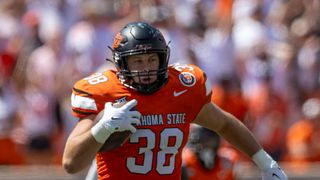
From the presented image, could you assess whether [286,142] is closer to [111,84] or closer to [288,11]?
[288,11]

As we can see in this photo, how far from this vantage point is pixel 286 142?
29.8ft

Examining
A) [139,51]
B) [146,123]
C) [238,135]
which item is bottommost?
[238,135]

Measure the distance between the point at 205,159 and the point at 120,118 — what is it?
2918 millimetres

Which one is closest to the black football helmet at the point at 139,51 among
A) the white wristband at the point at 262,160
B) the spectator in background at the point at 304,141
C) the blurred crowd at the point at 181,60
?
the white wristband at the point at 262,160

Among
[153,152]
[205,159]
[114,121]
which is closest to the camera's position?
[114,121]

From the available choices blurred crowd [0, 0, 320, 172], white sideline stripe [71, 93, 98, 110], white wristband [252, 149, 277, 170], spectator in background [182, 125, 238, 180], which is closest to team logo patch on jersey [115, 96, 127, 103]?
white sideline stripe [71, 93, 98, 110]

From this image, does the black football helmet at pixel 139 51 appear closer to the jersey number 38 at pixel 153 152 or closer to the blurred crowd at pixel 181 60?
the jersey number 38 at pixel 153 152

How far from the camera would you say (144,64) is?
4.39 m

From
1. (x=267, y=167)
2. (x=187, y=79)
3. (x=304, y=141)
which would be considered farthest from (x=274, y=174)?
(x=304, y=141)

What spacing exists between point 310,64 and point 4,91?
3.09 meters

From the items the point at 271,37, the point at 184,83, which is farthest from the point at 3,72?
the point at 184,83

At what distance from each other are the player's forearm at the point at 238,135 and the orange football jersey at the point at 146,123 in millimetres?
299

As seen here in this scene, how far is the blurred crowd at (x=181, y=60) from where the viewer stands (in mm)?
8992

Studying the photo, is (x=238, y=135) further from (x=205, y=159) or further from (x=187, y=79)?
(x=205, y=159)
